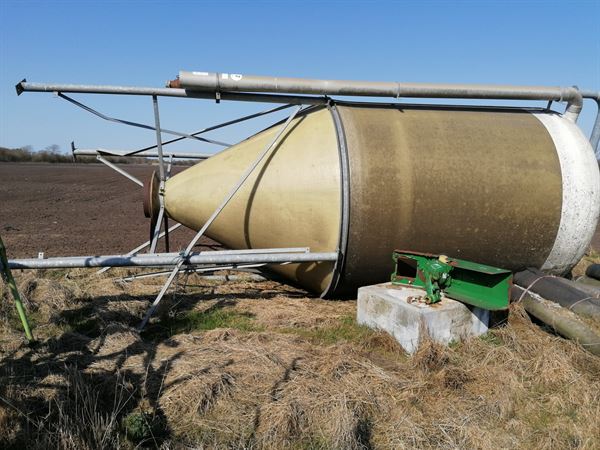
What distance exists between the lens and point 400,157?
512 cm

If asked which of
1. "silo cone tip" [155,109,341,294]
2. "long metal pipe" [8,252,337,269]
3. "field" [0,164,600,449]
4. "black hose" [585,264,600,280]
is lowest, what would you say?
"black hose" [585,264,600,280]

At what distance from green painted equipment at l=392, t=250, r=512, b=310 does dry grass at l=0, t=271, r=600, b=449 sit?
1.48 ft

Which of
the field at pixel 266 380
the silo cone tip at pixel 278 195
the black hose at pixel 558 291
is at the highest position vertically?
the silo cone tip at pixel 278 195

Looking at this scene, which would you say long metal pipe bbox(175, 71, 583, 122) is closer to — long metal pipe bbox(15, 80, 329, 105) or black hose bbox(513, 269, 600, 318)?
long metal pipe bbox(15, 80, 329, 105)

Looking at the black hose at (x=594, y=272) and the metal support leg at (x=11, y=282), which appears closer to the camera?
the metal support leg at (x=11, y=282)

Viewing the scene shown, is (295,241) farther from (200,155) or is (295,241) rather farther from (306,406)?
(200,155)

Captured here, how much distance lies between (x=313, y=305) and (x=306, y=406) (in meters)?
2.37

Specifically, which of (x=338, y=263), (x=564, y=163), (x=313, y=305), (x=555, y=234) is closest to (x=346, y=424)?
(x=338, y=263)

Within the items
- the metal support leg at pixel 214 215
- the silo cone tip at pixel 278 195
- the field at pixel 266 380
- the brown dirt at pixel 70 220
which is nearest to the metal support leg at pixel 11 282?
the field at pixel 266 380

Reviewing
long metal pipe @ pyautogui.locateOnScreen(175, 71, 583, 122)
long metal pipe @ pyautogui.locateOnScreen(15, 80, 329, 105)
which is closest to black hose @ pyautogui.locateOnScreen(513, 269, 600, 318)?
long metal pipe @ pyautogui.locateOnScreen(175, 71, 583, 122)

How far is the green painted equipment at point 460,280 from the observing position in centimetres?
468

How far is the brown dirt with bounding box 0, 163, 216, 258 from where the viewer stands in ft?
31.6

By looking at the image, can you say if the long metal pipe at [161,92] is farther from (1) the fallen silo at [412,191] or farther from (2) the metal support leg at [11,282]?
(2) the metal support leg at [11,282]

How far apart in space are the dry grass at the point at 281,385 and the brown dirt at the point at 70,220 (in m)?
4.47
